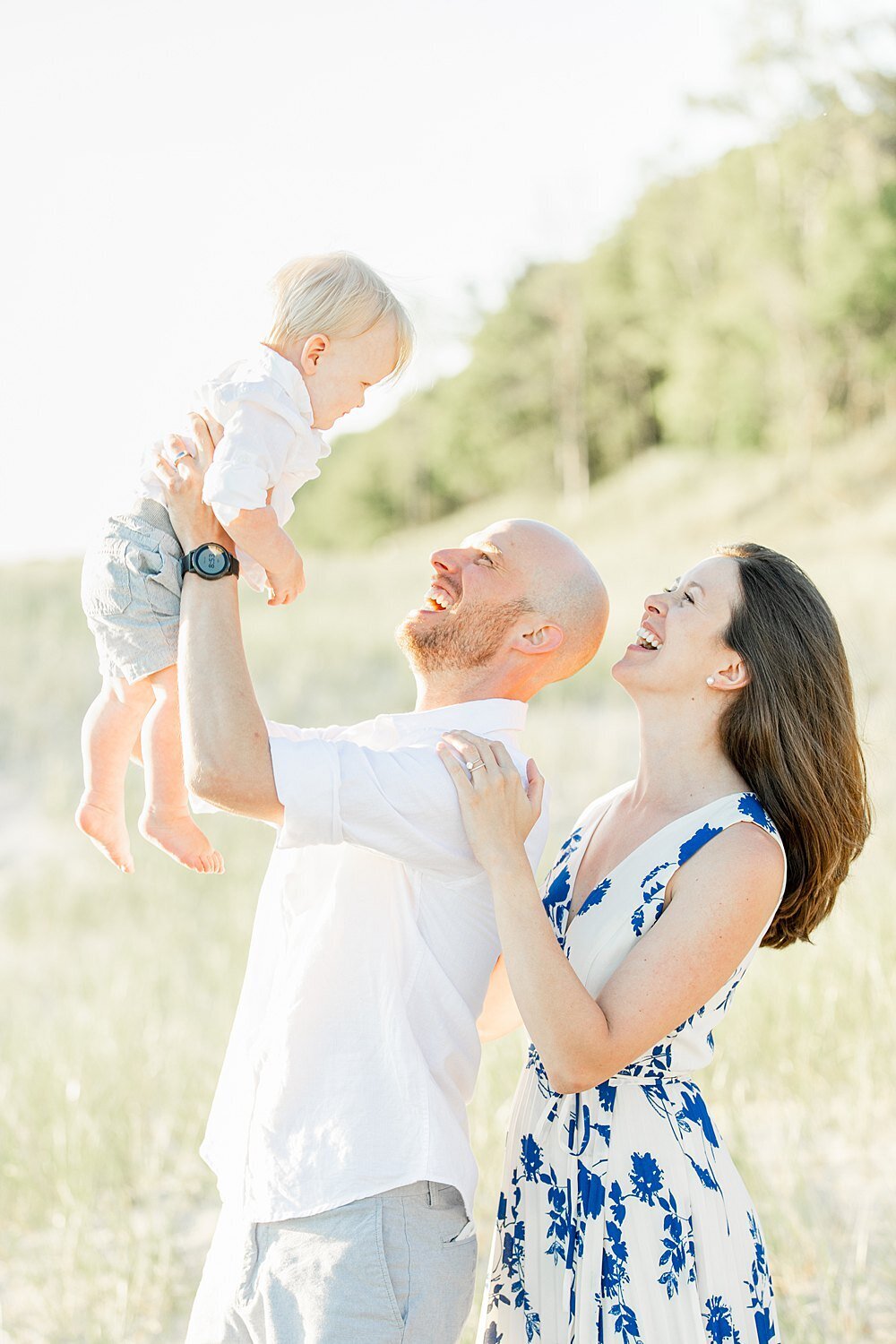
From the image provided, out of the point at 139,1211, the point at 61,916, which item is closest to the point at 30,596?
the point at 61,916

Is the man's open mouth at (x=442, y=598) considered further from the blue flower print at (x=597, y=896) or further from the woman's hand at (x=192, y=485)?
the blue flower print at (x=597, y=896)

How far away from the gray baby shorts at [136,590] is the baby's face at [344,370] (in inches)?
14.4

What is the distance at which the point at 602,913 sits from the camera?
7.66 ft

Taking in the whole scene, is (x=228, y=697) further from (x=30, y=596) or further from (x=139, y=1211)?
(x=30, y=596)

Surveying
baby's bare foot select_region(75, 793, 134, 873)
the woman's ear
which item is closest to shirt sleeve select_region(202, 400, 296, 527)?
baby's bare foot select_region(75, 793, 134, 873)

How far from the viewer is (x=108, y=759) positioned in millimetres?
2555

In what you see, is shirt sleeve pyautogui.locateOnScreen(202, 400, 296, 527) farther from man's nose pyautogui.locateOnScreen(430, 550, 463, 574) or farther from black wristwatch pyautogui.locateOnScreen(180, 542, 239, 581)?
man's nose pyautogui.locateOnScreen(430, 550, 463, 574)

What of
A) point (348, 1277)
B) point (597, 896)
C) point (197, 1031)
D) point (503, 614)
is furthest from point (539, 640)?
point (197, 1031)

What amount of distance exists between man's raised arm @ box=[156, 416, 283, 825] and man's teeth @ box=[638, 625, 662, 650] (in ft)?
2.75

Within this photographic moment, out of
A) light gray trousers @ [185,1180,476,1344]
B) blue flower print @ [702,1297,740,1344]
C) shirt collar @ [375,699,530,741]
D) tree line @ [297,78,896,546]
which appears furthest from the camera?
tree line @ [297,78,896,546]

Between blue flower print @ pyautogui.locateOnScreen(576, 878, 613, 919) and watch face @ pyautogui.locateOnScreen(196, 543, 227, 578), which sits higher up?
watch face @ pyautogui.locateOnScreen(196, 543, 227, 578)

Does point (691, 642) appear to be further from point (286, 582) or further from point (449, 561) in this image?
point (286, 582)

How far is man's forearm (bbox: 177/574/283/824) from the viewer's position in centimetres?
199

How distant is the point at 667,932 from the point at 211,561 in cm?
99
